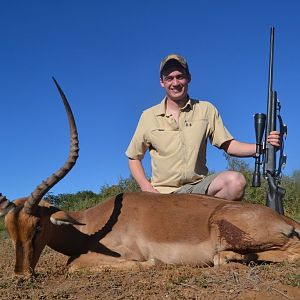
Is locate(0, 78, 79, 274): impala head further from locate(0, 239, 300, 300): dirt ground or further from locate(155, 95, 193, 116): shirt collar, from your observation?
locate(155, 95, 193, 116): shirt collar

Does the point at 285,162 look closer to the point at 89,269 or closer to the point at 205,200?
the point at 205,200

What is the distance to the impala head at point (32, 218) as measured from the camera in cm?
501

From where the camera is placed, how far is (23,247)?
5023mm

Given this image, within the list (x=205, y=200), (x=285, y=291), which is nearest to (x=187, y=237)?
(x=205, y=200)

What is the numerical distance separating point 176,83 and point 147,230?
2.25 metres

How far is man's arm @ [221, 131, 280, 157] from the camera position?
651 centimetres

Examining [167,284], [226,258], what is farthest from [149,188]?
[167,284]

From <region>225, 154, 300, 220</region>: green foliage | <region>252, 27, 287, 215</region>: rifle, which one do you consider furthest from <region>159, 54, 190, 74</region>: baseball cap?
<region>225, 154, 300, 220</region>: green foliage

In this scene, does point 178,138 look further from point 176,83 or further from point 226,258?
point 226,258

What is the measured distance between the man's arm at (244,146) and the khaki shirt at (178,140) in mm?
110

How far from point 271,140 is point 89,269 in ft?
9.49

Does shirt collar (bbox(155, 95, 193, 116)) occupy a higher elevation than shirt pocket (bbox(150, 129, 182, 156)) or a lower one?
higher

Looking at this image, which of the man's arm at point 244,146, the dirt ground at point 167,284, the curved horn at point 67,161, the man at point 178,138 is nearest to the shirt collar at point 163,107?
the man at point 178,138

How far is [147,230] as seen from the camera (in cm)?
561
